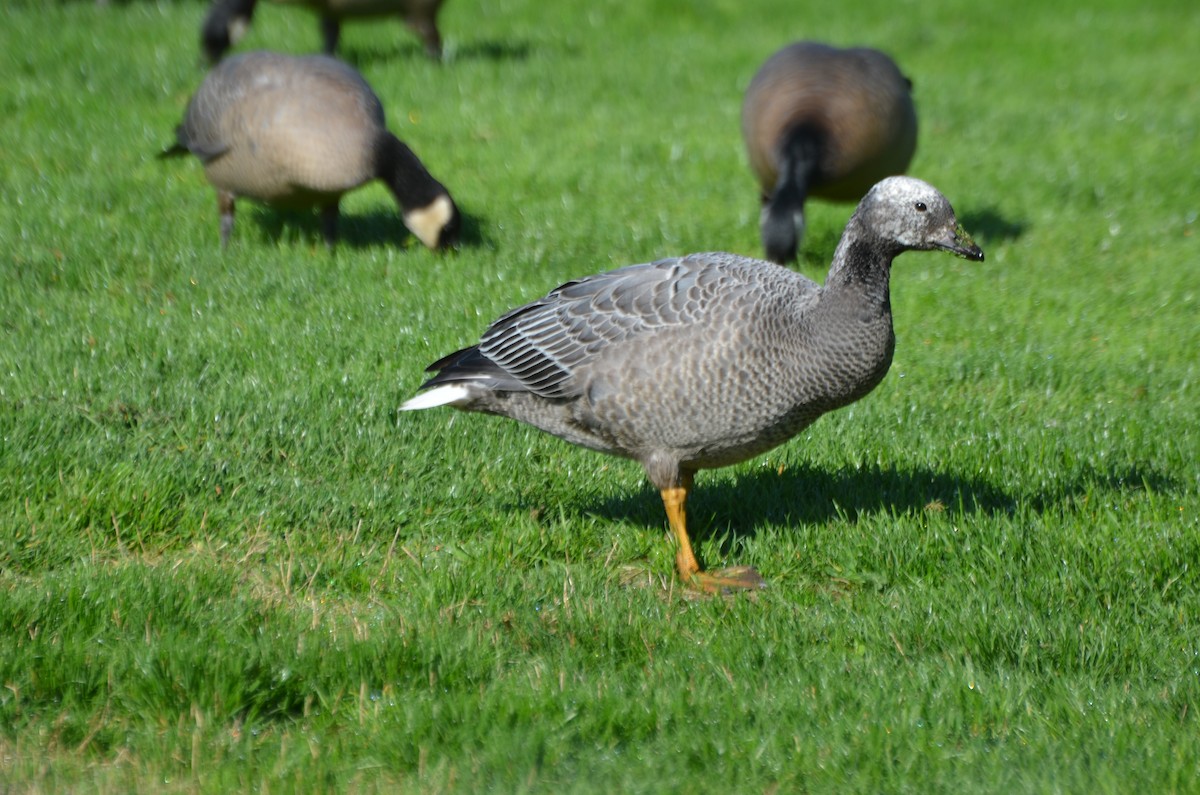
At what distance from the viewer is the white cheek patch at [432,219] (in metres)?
8.19

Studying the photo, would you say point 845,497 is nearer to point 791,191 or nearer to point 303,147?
point 791,191

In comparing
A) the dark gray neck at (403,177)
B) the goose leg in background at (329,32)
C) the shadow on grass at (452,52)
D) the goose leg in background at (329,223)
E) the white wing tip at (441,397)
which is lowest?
the goose leg in background at (329,223)

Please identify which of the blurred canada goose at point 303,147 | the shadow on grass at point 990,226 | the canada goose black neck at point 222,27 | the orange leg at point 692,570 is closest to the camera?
the orange leg at point 692,570

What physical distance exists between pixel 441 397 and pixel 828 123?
4482 mm

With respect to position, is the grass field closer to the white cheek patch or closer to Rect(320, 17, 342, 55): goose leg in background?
the white cheek patch

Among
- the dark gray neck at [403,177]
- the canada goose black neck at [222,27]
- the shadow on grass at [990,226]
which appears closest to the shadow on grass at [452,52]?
the canada goose black neck at [222,27]

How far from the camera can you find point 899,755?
370cm

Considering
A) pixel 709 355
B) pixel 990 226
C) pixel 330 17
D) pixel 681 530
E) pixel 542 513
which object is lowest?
pixel 542 513

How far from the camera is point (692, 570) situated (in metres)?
4.99

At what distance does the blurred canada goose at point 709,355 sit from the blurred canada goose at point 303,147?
10.9 feet

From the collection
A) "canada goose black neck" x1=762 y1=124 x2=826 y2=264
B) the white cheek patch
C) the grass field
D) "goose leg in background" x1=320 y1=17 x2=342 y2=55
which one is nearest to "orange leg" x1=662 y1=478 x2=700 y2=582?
the grass field

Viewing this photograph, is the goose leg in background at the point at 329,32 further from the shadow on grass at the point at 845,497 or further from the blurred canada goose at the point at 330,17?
the shadow on grass at the point at 845,497

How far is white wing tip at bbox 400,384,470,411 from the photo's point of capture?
513 centimetres

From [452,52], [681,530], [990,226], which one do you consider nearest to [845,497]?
[681,530]
